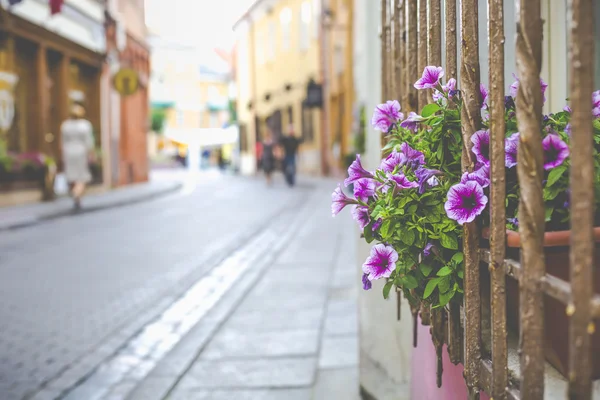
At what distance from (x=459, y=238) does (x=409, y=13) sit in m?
0.84

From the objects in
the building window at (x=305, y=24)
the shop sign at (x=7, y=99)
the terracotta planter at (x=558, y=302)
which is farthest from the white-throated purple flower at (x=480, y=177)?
the building window at (x=305, y=24)

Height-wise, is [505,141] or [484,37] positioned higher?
[484,37]

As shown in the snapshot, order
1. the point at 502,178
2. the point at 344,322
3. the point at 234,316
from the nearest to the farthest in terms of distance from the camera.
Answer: the point at 502,178, the point at 344,322, the point at 234,316

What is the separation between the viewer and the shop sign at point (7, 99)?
1529 centimetres

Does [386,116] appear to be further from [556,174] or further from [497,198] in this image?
[556,174]

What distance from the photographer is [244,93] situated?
42.7 m

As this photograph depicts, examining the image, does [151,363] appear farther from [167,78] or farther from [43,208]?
[167,78]

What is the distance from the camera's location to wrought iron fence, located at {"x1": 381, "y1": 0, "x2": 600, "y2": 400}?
40.1 inches

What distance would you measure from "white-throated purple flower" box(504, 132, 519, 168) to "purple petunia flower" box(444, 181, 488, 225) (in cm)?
7

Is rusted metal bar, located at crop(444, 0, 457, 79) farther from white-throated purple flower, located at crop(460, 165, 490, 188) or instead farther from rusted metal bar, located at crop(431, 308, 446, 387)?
rusted metal bar, located at crop(431, 308, 446, 387)

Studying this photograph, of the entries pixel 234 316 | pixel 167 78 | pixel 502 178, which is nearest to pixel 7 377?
pixel 234 316

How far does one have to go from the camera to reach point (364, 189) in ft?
5.62

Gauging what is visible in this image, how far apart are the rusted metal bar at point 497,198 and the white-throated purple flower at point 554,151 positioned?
0.41ft

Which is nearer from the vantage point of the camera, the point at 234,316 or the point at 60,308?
the point at 234,316
